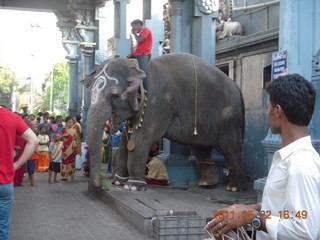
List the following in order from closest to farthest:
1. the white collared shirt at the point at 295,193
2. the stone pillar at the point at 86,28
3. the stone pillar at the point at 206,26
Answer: the white collared shirt at the point at 295,193 → the stone pillar at the point at 206,26 → the stone pillar at the point at 86,28

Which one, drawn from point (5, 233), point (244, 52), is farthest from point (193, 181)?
point (5, 233)

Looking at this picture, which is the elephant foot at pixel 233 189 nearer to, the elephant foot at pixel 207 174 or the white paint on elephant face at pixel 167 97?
the elephant foot at pixel 207 174

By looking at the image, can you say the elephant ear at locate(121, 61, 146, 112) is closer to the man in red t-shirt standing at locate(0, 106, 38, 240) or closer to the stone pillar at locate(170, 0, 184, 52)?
the stone pillar at locate(170, 0, 184, 52)

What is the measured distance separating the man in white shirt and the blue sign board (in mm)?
3616

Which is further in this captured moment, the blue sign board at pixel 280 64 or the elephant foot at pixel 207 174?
the elephant foot at pixel 207 174

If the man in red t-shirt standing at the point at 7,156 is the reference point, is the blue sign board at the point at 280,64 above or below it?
above

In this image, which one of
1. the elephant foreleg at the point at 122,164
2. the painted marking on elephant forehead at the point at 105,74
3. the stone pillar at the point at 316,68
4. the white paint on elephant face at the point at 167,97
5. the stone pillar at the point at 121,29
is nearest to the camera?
the stone pillar at the point at 316,68

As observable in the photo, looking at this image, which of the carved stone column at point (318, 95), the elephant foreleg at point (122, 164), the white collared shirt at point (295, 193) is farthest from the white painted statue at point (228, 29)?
the white collared shirt at point (295, 193)

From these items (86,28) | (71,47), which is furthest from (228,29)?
(71,47)

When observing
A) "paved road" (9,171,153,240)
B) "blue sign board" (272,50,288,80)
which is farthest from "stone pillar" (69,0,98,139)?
"blue sign board" (272,50,288,80)

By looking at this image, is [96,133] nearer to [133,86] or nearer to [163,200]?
[133,86]

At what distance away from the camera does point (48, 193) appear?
954 cm

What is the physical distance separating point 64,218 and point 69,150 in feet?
12.5

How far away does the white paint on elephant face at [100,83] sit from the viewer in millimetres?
8203
